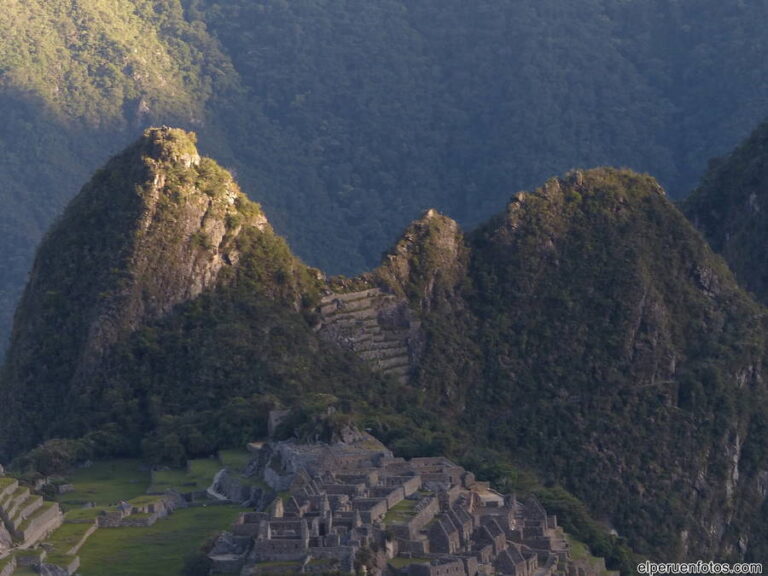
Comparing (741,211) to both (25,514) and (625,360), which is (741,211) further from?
(25,514)

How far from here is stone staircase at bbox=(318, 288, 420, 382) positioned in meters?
80.8

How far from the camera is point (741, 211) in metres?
101

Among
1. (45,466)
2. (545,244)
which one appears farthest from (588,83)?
(45,466)

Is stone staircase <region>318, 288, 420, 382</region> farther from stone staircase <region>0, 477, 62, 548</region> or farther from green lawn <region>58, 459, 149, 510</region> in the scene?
stone staircase <region>0, 477, 62, 548</region>

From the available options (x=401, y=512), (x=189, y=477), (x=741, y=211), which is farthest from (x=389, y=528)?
(x=741, y=211)

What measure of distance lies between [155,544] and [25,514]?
3.08 metres

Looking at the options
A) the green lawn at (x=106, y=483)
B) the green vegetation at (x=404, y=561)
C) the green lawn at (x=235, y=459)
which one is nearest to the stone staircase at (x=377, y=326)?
the green lawn at (x=106, y=483)

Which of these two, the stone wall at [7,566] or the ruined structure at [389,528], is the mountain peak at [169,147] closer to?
the ruined structure at [389,528]

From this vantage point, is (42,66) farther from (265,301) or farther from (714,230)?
(265,301)

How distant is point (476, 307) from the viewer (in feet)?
278

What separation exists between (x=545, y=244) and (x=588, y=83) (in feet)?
194

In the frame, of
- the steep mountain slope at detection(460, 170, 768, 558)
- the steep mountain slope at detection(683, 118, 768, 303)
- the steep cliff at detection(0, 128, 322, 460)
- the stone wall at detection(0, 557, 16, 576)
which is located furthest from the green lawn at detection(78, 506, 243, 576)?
the steep mountain slope at detection(683, 118, 768, 303)

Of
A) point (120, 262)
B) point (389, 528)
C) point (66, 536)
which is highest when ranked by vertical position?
point (120, 262)

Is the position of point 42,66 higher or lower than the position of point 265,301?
higher
